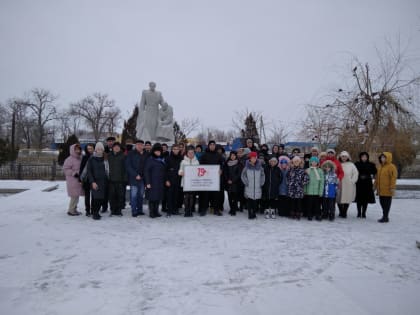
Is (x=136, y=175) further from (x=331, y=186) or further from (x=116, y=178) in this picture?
(x=331, y=186)

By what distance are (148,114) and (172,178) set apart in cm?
416

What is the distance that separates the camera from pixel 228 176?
7.76 metres

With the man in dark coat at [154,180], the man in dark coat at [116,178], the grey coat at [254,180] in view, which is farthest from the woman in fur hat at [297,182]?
the man in dark coat at [116,178]

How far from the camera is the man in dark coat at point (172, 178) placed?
7.30m

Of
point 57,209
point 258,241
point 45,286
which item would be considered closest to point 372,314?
point 258,241

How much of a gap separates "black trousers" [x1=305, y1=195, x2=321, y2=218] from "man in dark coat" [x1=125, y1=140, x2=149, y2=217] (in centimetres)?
439

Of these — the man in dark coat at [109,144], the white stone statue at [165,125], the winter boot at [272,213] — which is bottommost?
the winter boot at [272,213]

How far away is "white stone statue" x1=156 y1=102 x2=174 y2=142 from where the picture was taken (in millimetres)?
10711

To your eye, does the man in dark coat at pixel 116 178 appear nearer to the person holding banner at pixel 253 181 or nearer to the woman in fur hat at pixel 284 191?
the person holding banner at pixel 253 181

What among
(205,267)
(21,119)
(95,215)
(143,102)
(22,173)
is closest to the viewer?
(205,267)

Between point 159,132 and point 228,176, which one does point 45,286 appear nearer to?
point 228,176

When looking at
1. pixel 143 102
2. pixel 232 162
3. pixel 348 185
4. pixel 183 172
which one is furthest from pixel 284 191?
pixel 143 102

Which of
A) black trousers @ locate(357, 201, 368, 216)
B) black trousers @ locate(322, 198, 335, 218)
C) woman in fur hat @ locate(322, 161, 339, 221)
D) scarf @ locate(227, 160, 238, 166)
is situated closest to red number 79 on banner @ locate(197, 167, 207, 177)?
scarf @ locate(227, 160, 238, 166)

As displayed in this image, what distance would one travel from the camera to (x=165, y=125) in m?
10.9
